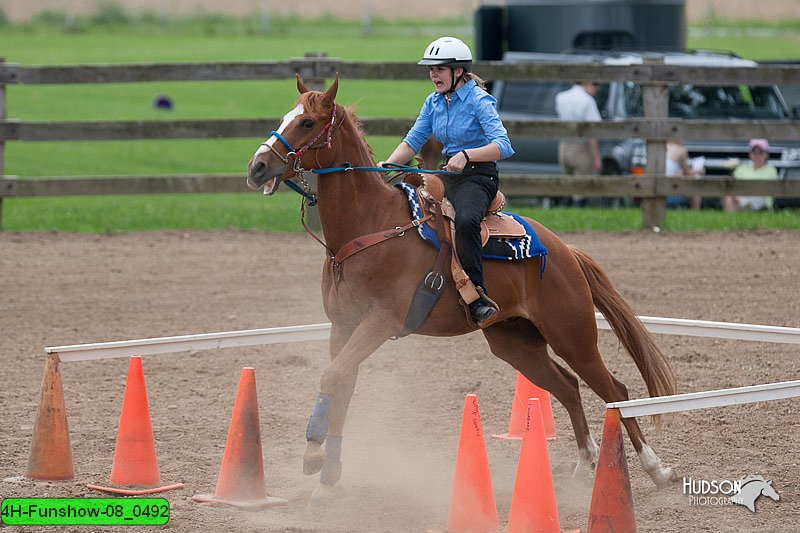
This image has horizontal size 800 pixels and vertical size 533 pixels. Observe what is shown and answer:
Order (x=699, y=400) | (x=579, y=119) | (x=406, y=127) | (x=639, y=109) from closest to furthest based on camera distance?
(x=699, y=400) < (x=406, y=127) < (x=579, y=119) < (x=639, y=109)

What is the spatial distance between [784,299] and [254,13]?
37.1 metres

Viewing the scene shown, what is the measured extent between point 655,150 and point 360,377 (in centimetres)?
652

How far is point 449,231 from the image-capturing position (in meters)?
6.36

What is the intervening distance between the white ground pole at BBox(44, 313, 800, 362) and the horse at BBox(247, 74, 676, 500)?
522 millimetres

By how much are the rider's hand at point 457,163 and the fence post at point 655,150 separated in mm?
7964

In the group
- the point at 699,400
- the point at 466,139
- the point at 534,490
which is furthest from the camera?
the point at 466,139

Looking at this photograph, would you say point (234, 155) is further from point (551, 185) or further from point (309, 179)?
point (309, 179)

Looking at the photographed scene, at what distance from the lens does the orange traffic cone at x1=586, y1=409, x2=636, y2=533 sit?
5.39m

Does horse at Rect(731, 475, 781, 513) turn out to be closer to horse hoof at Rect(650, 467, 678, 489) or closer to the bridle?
horse hoof at Rect(650, 467, 678, 489)

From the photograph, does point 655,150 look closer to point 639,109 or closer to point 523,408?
point 639,109

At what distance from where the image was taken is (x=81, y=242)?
537 inches

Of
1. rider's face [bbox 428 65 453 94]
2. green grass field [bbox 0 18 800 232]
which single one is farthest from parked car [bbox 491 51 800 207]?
rider's face [bbox 428 65 453 94]

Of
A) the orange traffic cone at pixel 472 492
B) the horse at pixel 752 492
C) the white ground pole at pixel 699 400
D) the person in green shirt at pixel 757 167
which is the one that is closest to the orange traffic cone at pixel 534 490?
the orange traffic cone at pixel 472 492

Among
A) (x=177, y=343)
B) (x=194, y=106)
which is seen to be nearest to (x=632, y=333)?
(x=177, y=343)
